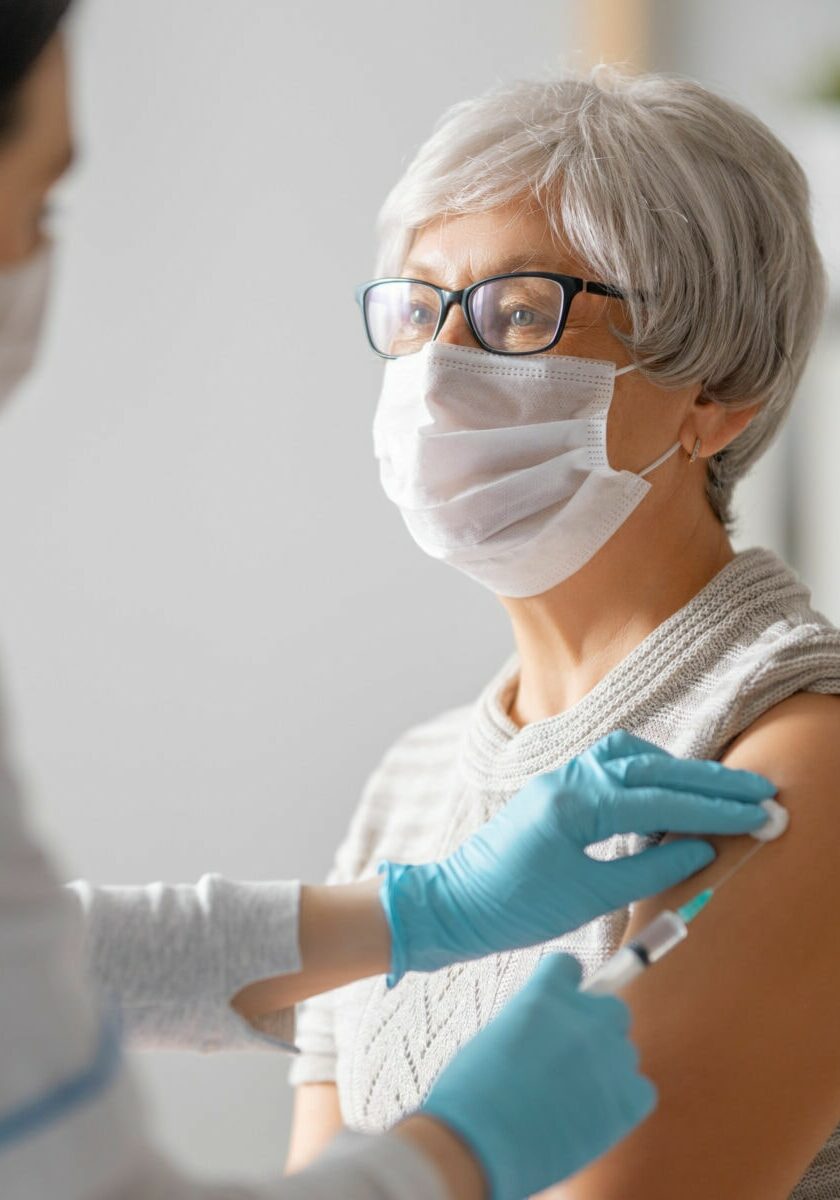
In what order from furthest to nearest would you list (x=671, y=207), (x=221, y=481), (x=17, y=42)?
(x=221, y=481)
(x=671, y=207)
(x=17, y=42)

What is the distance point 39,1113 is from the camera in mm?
706

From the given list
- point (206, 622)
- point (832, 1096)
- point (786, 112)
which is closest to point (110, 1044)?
point (832, 1096)

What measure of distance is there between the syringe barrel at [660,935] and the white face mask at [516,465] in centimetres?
46

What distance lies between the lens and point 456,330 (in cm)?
145

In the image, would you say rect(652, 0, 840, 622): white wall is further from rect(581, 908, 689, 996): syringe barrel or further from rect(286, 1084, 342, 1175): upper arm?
rect(581, 908, 689, 996): syringe barrel

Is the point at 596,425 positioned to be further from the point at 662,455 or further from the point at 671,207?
the point at 671,207

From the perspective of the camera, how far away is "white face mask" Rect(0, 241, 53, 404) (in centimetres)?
85

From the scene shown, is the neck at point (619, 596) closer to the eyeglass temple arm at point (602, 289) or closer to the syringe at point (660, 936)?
the eyeglass temple arm at point (602, 289)

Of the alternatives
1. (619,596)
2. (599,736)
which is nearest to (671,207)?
(619,596)

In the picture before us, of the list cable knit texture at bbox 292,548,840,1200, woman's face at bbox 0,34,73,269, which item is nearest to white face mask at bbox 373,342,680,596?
cable knit texture at bbox 292,548,840,1200

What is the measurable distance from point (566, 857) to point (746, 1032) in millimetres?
215

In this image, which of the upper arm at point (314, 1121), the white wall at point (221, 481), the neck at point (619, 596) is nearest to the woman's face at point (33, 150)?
the neck at point (619, 596)

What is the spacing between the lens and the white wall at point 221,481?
227cm

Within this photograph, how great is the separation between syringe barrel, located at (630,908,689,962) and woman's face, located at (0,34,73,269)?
2.31 ft
